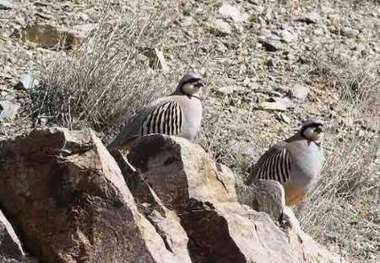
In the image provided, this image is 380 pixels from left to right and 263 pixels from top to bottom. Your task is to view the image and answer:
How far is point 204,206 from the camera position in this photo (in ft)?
17.4

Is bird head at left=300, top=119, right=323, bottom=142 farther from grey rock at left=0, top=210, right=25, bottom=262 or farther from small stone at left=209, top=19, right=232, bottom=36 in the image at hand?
grey rock at left=0, top=210, right=25, bottom=262

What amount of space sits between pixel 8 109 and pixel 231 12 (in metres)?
3.68

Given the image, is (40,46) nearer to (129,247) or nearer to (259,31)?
(259,31)

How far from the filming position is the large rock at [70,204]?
191 inches

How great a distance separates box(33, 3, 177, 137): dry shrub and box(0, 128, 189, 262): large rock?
3782 mm

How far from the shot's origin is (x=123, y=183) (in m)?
5.02

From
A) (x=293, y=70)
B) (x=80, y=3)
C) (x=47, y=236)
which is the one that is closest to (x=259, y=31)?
(x=293, y=70)

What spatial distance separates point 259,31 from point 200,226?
257 inches

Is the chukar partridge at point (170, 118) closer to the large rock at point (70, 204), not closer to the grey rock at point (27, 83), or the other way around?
the grey rock at point (27, 83)

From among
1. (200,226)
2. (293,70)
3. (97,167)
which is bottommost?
(293,70)

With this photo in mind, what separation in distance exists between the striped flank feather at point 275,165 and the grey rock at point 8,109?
2.11 metres

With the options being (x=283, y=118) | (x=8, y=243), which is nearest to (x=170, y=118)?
(x=283, y=118)

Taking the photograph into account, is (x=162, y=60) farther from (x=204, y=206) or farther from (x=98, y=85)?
(x=204, y=206)

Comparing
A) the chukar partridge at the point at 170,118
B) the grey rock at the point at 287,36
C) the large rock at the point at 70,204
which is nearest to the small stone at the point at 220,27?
the grey rock at the point at 287,36
